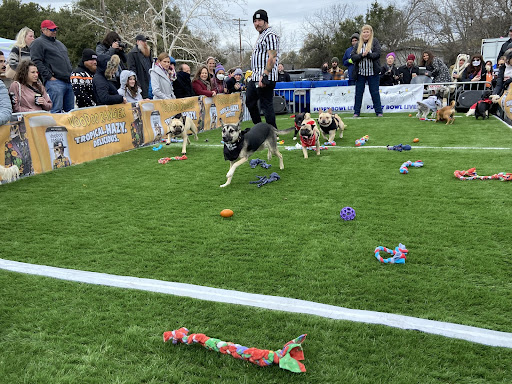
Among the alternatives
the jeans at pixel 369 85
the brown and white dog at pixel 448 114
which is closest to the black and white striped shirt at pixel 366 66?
the jeans at pixel 369 85

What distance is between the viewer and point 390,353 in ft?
6.83

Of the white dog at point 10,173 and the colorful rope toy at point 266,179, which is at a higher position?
the white dog at point 10,173

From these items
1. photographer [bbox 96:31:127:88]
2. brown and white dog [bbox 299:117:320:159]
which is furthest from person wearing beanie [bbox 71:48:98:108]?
brown and white dog [bbox 299:117:320:159]

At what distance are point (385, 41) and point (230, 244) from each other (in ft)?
155

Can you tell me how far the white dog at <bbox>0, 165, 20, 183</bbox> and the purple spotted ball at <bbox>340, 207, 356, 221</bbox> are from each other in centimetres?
511

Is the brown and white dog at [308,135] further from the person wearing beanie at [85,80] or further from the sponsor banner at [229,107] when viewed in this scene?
the sponsor banner at [229,107]

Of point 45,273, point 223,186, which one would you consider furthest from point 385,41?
point 45,273

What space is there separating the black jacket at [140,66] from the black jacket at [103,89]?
1.74 metres

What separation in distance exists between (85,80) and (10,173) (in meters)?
3.23

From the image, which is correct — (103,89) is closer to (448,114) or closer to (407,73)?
(448,114)

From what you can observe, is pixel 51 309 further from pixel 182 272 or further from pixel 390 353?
pixel 390 353

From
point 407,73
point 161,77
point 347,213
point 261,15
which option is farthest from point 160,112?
point 407,73

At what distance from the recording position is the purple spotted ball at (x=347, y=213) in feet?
13.3

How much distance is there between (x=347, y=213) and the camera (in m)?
4.09
